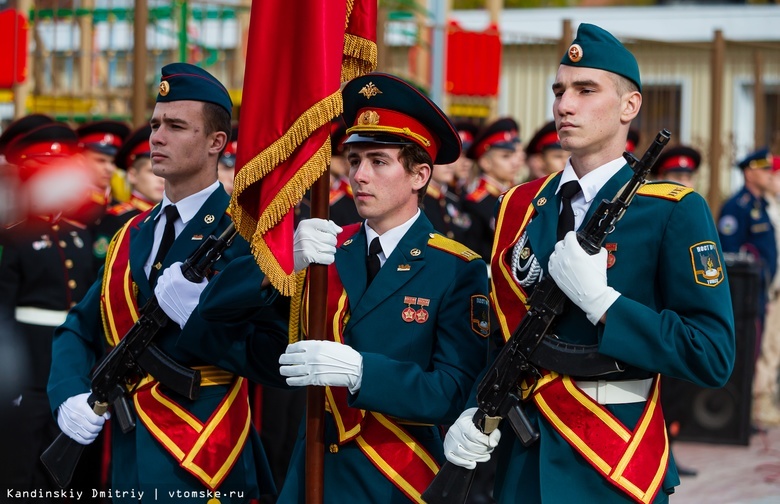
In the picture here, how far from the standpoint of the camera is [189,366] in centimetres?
413

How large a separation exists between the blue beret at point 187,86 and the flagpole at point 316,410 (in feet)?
3.19

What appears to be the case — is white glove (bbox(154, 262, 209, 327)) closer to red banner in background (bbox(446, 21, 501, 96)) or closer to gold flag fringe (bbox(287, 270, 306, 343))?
gold flag fringe (bbox(287, 270, 306, 343))

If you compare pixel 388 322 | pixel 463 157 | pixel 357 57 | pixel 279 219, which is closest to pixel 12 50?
pixel 463 157

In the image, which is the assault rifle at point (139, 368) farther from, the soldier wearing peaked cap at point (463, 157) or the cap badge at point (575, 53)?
the soldier wearing peaked cap at point (463, 157)

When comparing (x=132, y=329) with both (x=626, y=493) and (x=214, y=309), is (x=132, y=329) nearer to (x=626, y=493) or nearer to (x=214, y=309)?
(x=214, y=309)

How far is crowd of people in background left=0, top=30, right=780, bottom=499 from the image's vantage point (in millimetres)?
5902

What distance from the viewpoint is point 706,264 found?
130 inches

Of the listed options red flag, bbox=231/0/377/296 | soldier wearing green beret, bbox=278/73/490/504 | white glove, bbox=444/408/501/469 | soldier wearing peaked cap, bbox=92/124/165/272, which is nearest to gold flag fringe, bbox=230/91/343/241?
red flag, bbox=231/0/377/296

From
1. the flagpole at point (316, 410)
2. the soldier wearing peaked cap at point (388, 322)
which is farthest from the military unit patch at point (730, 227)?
the flagpole at point (316, 410)

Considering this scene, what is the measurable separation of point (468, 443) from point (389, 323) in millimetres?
521

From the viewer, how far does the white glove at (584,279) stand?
3.24m

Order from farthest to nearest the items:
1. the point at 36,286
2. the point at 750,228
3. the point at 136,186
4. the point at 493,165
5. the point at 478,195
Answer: the point at 750,228, the point at 493,165, the point at 478,195, the point at 136,186, the point at 36,286

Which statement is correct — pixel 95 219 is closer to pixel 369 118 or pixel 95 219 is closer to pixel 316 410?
pixel 369 118

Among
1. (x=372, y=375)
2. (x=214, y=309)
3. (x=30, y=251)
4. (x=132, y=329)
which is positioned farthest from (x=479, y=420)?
(x=30, y=251)
